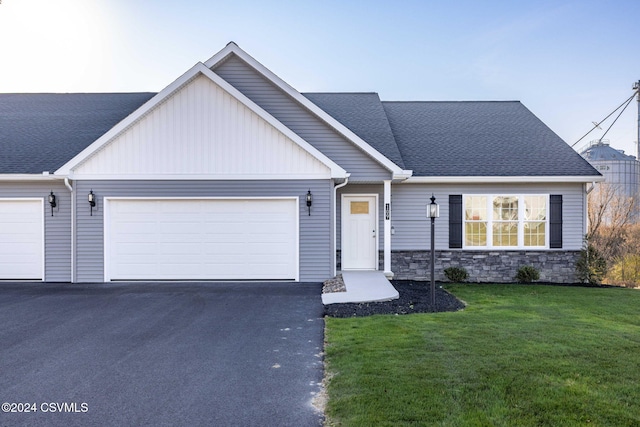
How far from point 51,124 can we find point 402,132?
11.7m

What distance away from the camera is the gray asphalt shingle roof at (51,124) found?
11.1 meters

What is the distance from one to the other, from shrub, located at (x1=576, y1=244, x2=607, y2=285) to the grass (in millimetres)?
4712

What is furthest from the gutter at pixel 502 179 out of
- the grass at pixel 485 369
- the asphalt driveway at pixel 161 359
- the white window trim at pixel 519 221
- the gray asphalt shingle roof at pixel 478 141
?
the asphalt driveway at pixel 161 359

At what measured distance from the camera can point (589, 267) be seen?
37.9ft

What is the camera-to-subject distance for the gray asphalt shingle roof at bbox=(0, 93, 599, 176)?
37.8ft

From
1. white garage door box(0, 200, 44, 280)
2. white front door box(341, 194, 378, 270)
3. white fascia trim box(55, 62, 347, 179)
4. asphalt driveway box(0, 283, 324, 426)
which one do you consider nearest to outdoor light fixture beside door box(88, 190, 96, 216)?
white fascia trim box(55, 62, 347, 179)

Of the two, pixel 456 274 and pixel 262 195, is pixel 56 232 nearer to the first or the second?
pixel 262 195

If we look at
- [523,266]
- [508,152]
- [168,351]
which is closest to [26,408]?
[168,351]

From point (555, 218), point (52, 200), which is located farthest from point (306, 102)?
point (555, 218)

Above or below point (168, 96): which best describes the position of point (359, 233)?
below

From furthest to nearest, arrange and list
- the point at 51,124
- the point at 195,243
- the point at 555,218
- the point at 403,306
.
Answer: the point at 51,124 < the point at 555,218 < the point at 195,243 < the point at 403,306

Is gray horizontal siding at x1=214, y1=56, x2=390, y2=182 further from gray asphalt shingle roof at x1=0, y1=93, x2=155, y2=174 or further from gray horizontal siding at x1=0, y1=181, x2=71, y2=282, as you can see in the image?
gray horizontal siding at x1=0, y1=181, x2=71, y2=282

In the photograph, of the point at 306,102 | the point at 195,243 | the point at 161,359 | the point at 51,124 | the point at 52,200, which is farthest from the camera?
the point at 51,124

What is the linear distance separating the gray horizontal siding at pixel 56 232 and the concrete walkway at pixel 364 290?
7.16 m
